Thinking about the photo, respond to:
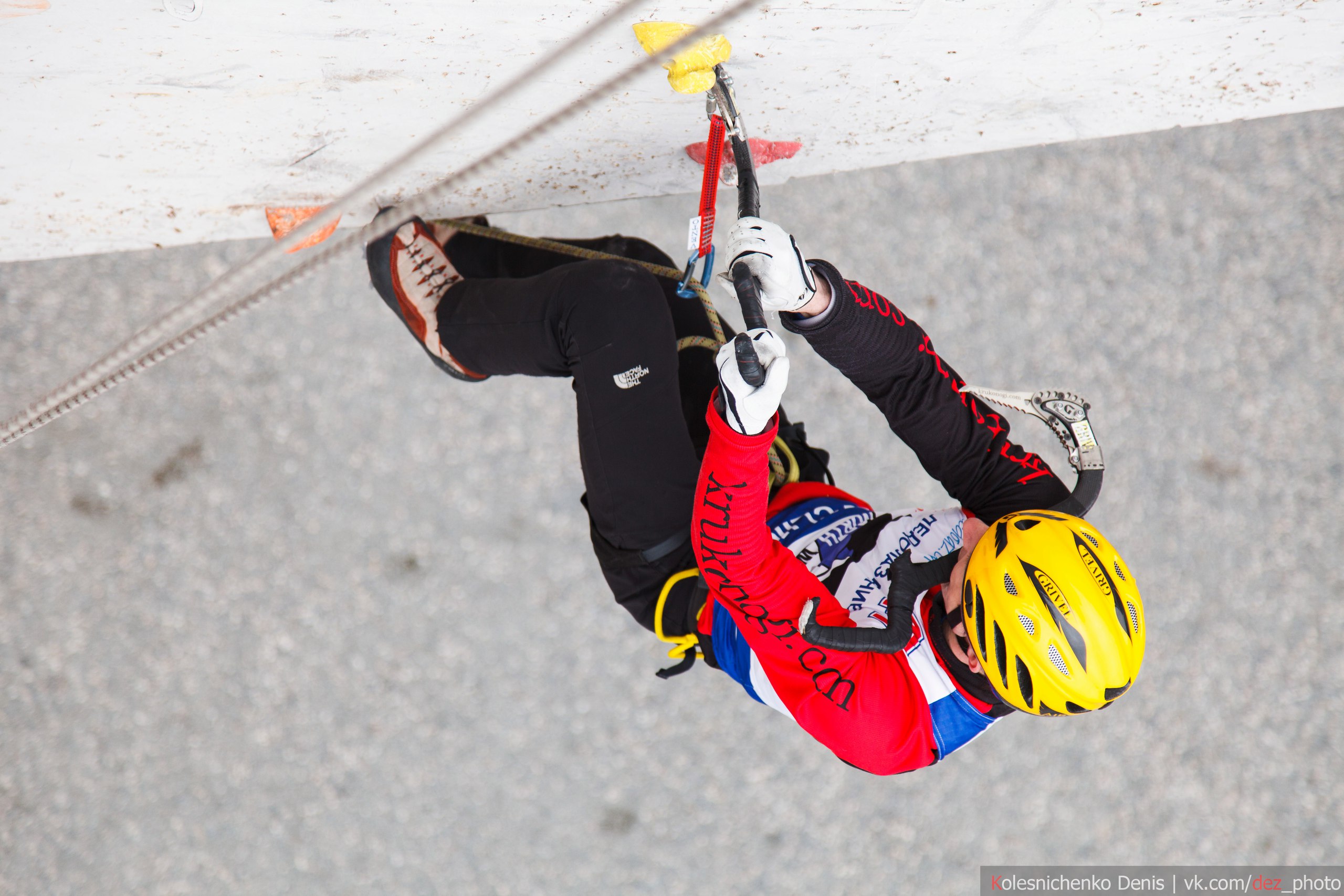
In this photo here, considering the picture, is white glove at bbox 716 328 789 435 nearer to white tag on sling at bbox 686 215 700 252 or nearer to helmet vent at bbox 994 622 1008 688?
white tag on sling at bbox 686 215 700 252

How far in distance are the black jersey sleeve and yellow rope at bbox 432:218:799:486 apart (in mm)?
180

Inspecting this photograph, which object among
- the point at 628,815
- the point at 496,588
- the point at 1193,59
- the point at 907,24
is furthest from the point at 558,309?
the point at 628,815

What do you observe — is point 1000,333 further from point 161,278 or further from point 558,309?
point 161,278

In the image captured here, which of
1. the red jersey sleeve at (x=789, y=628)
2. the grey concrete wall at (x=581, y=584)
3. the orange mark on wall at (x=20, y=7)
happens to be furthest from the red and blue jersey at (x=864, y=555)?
the orange mark on wall at (x=20, y=7)

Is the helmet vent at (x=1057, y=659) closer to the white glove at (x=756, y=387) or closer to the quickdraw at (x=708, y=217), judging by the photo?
the white glove at (x=756, y=387)

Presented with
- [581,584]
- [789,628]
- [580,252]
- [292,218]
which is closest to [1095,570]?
[789,628]

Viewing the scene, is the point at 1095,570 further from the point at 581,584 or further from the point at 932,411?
the point at 581,584

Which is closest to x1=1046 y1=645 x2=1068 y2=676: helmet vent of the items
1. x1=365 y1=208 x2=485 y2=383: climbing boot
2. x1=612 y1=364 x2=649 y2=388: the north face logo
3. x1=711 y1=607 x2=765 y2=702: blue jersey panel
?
x1=711 y1=607 x2=765 y2=702: blue jersey panel

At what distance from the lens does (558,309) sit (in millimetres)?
1055

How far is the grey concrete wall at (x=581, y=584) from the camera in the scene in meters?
1.62

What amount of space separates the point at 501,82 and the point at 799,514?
70cm

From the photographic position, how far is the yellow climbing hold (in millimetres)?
898

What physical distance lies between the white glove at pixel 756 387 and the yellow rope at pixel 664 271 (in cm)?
29

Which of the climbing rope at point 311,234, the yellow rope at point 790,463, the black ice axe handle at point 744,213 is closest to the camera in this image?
the climbing rope at point 311,234
